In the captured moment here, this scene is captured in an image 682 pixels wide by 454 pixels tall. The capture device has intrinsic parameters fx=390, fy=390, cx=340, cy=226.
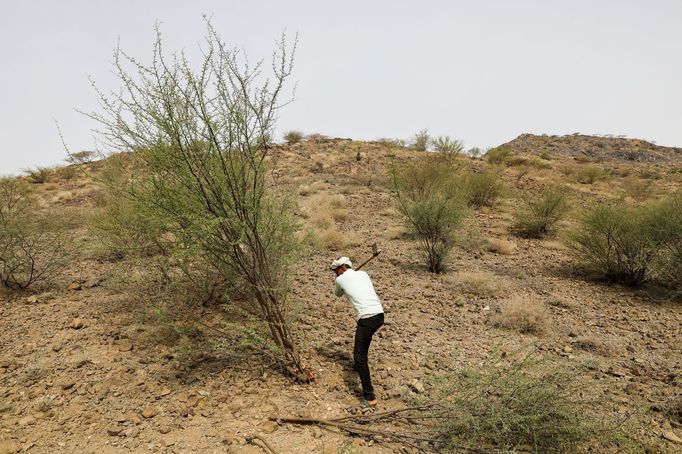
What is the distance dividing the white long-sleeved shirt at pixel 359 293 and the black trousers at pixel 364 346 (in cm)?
7

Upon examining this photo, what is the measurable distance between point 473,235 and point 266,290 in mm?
7069

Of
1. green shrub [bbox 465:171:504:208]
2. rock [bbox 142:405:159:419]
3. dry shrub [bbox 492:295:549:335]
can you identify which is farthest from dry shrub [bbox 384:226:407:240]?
rock [bbox 142:405:159:419]

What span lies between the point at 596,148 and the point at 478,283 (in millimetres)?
30159

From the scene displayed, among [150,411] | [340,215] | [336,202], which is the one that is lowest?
[150,411]

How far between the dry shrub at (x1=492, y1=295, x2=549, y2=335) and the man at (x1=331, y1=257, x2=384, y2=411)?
106 inches

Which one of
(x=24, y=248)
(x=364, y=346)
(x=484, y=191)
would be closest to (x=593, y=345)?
(x=364, y=346)

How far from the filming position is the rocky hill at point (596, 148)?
2892 cm

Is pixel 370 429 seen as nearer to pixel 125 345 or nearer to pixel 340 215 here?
pixel 125 345

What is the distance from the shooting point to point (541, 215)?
38.0 feet

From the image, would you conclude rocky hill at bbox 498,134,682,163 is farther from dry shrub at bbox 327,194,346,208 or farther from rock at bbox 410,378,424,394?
rock at bbox 410,378,424,394

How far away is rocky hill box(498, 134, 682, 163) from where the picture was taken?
2892 centimetres

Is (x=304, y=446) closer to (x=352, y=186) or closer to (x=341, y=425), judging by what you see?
(x=341, y=425)

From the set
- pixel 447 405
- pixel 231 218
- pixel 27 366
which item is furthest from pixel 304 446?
Result: pixel 27 366

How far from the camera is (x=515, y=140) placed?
114 ft
